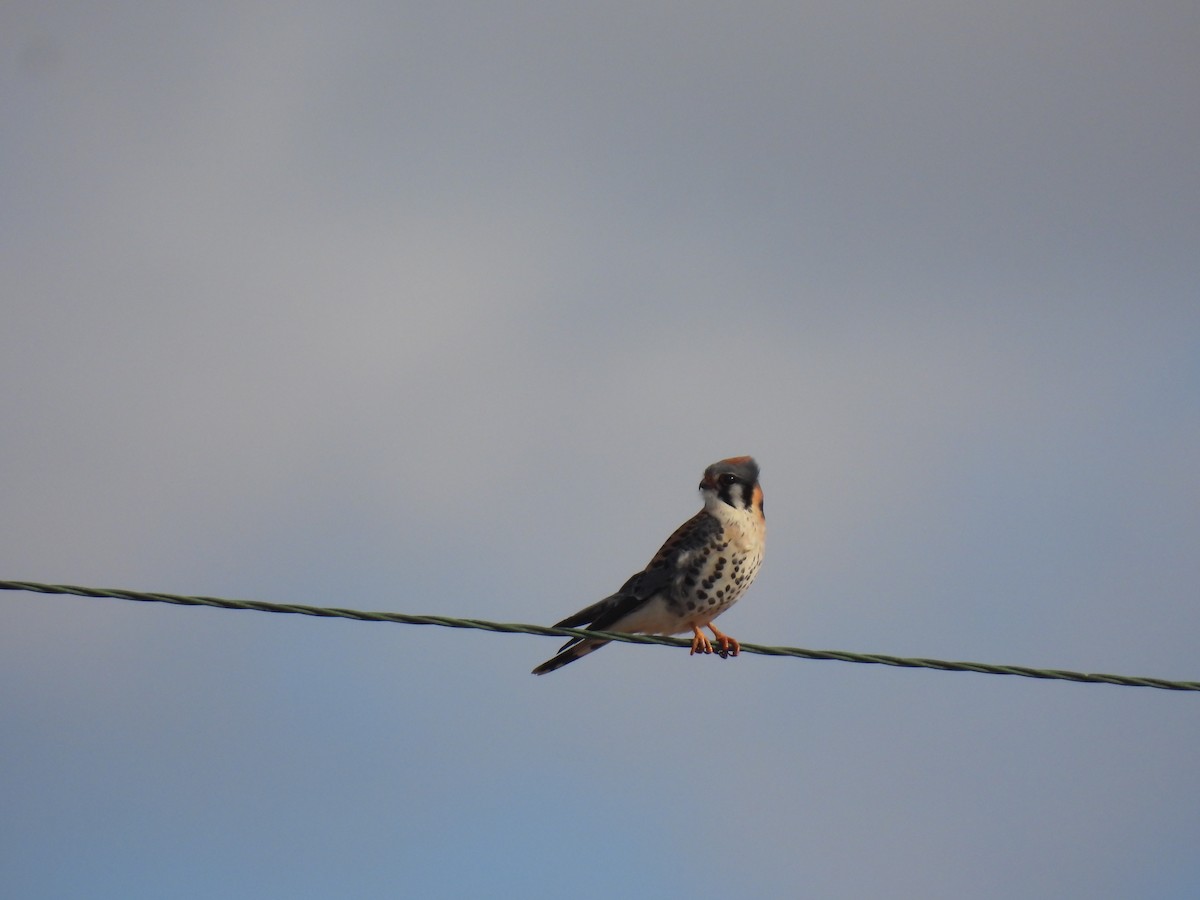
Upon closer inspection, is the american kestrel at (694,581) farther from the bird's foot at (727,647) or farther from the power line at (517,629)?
the power line at (517,629)

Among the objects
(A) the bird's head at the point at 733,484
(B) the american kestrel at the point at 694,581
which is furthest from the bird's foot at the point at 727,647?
(A) the bird's head at the point at 733,484

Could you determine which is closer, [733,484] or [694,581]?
[694,581]

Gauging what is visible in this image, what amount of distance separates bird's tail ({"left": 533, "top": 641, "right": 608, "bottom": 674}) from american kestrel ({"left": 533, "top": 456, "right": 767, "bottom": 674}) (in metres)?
0.09

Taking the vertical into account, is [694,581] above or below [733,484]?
below

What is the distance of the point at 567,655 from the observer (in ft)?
36.8

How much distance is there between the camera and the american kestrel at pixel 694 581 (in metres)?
11.6

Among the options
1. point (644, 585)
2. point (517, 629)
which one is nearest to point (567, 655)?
point (644, 585)

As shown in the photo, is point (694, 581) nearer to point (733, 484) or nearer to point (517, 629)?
point (733, 484)

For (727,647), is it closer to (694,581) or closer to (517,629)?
(694,581)

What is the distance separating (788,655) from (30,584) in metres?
3.63

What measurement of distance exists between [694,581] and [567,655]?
1.09 meters

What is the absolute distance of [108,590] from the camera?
7301mm

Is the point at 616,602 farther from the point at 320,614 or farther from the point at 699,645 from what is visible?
the point at 320,614

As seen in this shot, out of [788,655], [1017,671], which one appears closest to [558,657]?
[788,655]
